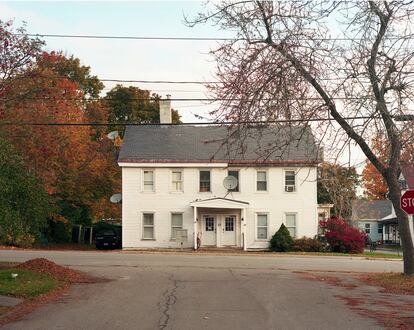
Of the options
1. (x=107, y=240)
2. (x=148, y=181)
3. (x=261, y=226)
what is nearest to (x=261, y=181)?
(x=261, y=226)

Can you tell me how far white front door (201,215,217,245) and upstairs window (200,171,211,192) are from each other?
1925 mm

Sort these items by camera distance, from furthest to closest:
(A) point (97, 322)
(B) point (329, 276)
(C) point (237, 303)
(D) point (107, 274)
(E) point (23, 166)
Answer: (B) point (329, 276) < (D) point (107, 274) < (E) point (23, 166) < (C) point (237, 303) < (A) point (97, 322)

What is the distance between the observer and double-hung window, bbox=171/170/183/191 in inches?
1602

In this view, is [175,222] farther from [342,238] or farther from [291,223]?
[342,238]

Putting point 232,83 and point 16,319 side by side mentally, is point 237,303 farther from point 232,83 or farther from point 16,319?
point 232,83

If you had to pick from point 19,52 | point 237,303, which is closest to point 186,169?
point 19,52

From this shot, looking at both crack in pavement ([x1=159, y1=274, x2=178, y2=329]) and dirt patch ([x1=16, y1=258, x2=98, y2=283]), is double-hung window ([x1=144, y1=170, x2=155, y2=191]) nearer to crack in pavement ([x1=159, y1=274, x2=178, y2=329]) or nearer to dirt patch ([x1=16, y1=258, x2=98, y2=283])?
dirt patch ([x1=16, y1=258, x2=98, y2=283])

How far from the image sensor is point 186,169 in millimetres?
40719

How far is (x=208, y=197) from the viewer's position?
1592 inches

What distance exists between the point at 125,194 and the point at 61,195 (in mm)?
8164

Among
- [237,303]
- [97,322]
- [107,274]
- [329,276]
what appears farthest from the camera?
→ [329,276]

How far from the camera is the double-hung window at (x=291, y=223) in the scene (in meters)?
40.9

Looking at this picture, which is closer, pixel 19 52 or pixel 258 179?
pixel 19 52

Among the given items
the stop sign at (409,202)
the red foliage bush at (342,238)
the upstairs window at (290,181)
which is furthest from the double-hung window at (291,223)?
the stop sign at (409,202)
